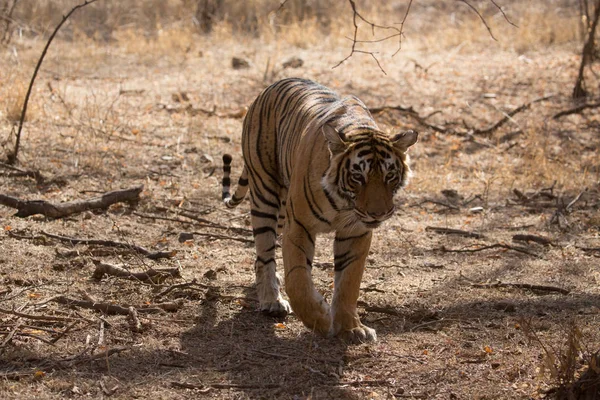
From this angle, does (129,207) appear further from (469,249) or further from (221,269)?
(469,249)

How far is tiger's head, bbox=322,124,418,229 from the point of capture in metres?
3.89

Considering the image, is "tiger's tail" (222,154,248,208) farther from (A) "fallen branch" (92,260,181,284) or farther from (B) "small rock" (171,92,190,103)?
(B) "small rock" (171,92,190,103)

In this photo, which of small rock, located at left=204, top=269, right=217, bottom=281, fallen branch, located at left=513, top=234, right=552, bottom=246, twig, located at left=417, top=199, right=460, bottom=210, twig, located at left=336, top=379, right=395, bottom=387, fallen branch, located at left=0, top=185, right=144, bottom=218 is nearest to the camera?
twig, located at left=336, top=379, right=395, bottom=387

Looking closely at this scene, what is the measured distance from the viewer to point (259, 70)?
11.3 metres

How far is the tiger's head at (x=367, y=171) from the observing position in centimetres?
389

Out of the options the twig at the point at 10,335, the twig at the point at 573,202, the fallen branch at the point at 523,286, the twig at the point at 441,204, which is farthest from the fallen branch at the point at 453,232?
the twig at the point at 10,335

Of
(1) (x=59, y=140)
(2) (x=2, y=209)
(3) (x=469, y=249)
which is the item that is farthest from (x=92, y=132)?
(3) (x=469, y=249)

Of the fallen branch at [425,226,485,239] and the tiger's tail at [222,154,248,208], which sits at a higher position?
the tiger's tail at [222,154,248,208]

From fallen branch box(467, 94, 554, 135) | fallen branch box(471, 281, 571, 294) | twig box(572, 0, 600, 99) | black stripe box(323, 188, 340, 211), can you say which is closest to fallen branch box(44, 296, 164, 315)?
black stripe box(323, 188, 340, 211)

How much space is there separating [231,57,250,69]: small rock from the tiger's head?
7592 mm

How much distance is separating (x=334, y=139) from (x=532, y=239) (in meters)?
2.77

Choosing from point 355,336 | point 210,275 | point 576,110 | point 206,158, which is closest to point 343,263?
point 355,336

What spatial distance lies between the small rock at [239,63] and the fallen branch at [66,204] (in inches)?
202

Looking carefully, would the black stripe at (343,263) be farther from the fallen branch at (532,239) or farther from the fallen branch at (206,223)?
the fallen branch at (532,239)
